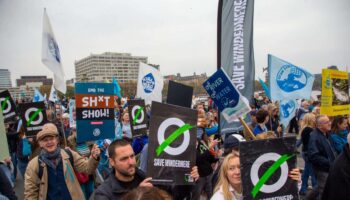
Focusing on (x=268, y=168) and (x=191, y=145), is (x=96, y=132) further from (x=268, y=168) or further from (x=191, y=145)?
(x=268, y=168)

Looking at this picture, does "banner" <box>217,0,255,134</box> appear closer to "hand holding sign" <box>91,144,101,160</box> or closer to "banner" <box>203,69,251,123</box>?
"banner" <box>203,69,251,123</box>

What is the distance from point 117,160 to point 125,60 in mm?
116225

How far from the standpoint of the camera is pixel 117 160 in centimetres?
255

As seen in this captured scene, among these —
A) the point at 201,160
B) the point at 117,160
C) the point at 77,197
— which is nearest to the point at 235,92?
the point at 201,160

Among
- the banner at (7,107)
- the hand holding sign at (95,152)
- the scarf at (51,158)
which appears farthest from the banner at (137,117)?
the banner at (7,107)

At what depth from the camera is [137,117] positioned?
18.7ft

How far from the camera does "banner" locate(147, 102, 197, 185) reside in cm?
253

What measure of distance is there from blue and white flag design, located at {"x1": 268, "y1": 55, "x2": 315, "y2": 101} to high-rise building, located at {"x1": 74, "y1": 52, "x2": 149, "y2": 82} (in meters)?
82.6

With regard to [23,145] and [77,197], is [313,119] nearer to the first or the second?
[77,197]

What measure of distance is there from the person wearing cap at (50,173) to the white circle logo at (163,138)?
45.6 inches

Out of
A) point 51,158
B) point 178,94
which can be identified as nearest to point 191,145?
point 178,94

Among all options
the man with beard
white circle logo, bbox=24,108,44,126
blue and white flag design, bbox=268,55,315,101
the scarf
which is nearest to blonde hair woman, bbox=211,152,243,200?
the man with beard

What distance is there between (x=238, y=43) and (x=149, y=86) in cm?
359

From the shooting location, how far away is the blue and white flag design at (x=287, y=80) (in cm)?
565
